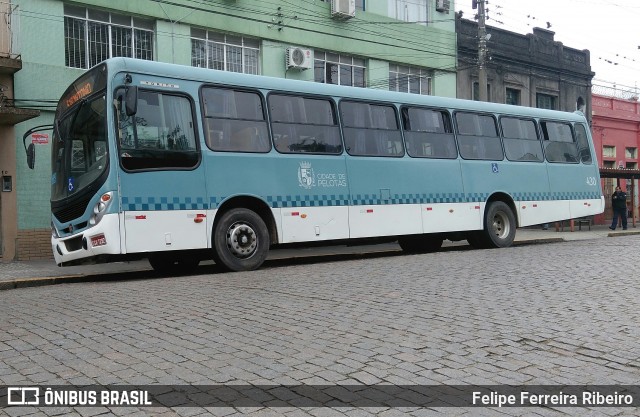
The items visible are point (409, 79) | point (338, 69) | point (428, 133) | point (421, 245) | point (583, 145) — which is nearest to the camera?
point (428, 133)

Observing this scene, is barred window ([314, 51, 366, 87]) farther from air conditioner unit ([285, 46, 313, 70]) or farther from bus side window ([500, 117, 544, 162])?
bus side window ([500, 117, 544, 162])

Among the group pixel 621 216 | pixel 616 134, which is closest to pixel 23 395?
pixel 621 216

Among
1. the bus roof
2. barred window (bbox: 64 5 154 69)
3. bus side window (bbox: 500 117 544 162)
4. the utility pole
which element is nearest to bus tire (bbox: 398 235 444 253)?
bus side window (bbox: 500 117 544 162)

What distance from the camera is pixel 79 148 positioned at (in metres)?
10.0

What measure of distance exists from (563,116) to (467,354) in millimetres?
13778

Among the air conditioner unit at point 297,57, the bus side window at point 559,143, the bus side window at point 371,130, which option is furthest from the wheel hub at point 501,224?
the air conditioner unit at point 297,57

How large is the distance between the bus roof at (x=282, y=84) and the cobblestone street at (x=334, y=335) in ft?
11.7

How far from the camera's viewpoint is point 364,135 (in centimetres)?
1238

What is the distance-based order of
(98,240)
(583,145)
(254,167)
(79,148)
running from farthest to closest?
(583,145) → (254,167) → (79,148) → (98,240)

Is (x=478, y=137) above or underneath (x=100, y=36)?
underneath

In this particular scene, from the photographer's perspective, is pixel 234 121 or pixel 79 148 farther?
pixel 234 121

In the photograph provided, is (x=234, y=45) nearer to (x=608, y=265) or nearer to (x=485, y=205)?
(x=485, y=205)

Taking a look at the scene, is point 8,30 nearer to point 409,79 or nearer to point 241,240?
point 241,240

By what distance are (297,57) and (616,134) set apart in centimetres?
2107
